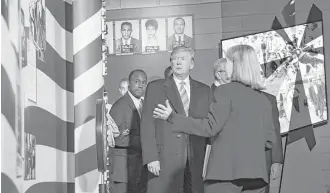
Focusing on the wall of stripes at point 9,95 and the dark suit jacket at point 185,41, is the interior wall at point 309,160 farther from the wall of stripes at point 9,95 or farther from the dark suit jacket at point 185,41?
the wall of stripes at point 9,95

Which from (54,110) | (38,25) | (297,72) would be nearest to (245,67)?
(54,110)

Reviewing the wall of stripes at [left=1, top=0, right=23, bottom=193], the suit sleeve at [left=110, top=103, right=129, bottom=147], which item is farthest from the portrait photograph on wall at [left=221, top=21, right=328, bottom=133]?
the wall of stripes at [left=1, top=0, right=23, bottom=193]

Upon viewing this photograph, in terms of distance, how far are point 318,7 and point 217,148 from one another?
2.90 metres

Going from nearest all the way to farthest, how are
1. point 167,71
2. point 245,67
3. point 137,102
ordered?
point 245,67 → point 137,102 → point 167,71

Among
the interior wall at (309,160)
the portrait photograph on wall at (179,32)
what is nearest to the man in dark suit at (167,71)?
the portrait photograph on wall at (179,32)

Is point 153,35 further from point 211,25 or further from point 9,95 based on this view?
point 9,95

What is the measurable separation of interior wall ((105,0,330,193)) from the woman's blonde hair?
227cm

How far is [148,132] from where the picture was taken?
14.4 ft

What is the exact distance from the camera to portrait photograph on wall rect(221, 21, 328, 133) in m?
5.06

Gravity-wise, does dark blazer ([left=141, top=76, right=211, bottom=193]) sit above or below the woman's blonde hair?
below

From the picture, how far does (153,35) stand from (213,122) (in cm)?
302

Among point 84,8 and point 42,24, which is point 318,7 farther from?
point 42,24

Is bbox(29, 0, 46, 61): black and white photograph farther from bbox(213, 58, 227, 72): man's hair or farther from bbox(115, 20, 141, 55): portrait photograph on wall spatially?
bbox(115, 20, 141, 55): portrait photograph on wall

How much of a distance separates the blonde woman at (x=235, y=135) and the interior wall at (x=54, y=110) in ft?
1.60
